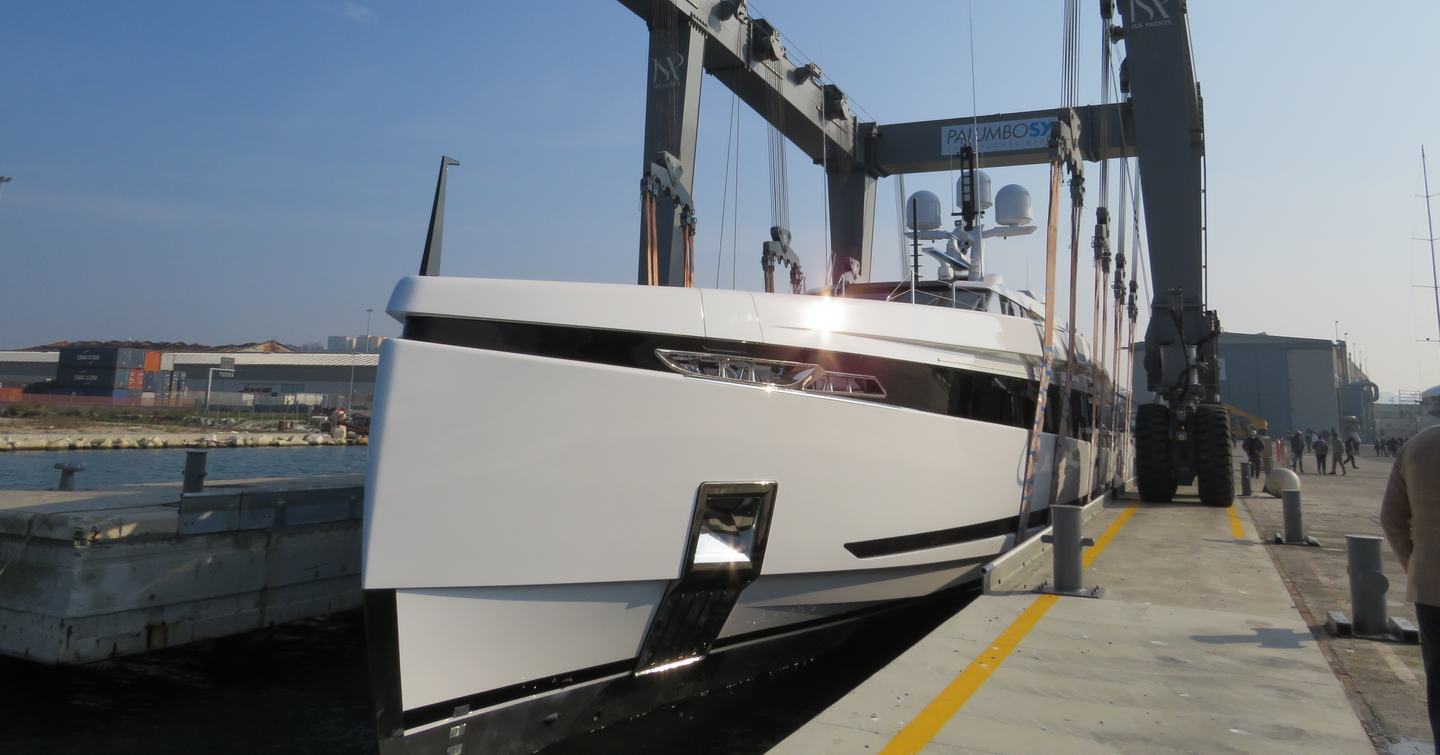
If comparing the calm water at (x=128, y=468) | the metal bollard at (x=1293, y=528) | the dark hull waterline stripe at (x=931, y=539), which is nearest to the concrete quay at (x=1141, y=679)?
the dark hull waterline stripe at (x=931, y=539)

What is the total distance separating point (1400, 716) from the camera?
3312mm

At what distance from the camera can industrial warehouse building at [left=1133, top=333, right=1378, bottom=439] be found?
5016cm

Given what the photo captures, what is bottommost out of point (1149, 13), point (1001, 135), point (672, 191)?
point (672, 191)

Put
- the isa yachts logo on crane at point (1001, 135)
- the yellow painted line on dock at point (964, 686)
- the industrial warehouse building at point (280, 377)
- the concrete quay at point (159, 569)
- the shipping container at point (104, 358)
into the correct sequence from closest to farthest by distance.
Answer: the yellow painted line on dock at point (964, 686) → the concrete quay at point (159, 569) → the isa yachts logo on crane at point (1001, 135) → the shipping container at point (104, 358) → the industrial warehouse building at point (280, 377)

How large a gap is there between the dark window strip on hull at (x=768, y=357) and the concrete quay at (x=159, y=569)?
11.9 ft

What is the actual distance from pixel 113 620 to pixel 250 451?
2840 centimetres

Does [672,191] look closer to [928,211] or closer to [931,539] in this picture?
[928,211]

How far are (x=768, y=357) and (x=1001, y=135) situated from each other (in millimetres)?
13242

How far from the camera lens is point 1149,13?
452 inches

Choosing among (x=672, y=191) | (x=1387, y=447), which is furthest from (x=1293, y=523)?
(x=1387, y=447)

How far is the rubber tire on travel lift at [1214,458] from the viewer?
1121cm

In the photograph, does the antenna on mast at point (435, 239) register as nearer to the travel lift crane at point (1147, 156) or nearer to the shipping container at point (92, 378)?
the travel lift crane at point (1147, 156)

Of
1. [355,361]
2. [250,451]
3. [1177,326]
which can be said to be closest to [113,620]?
[1177,326]

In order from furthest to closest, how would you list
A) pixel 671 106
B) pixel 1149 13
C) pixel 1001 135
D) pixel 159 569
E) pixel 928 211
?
1. pixel 1001 135
2. pixel 1149 13
3. pixel 928 211
4. pixel 671 106
5. pixel 159 569
